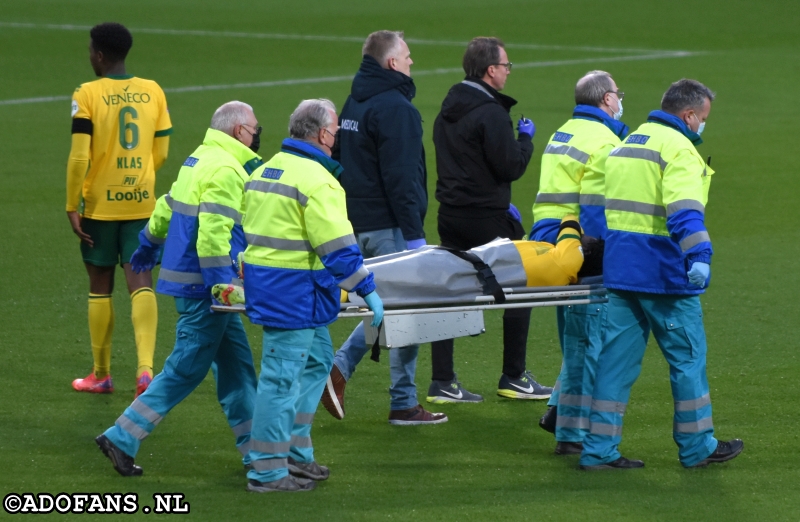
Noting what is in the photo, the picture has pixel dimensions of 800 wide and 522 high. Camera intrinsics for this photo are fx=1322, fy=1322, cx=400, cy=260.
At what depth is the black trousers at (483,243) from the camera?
8.09 meters

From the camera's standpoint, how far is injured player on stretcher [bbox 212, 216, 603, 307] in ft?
22.6

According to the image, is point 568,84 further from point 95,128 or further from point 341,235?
point 341,235

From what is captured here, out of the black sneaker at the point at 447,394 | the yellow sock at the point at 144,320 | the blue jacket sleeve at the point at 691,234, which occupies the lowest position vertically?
the black sneaker at the point at 447,394

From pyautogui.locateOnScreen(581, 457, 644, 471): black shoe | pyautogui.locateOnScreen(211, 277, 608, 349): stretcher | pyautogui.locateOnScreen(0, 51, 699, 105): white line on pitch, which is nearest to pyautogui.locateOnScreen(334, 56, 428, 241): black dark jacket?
pyautogui.locateOnScreen(211, 277, 608, 349): stretcher

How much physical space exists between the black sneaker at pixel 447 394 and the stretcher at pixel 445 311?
4.86ft

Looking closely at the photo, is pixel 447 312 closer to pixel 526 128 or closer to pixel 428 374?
pixel 526 128

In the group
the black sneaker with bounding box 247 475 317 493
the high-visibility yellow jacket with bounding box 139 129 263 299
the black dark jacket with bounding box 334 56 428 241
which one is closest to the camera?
the black sneaker with bounding box 247 475 317 493

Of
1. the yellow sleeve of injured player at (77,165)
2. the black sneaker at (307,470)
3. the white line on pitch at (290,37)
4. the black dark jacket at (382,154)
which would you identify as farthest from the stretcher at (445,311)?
the white line on pitch at (290,37)

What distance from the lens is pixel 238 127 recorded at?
6.85 m

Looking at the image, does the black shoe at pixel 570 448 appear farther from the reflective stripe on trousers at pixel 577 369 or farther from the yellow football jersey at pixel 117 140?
the yellow football jersey at pixel 117 140

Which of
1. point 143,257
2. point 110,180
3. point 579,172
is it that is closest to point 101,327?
point 110,180

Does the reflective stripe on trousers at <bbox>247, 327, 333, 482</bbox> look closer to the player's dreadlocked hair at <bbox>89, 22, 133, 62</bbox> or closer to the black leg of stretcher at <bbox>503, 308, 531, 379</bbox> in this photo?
the black leg of stretcher at <bbox>503, 308, 531, 379</bbox>

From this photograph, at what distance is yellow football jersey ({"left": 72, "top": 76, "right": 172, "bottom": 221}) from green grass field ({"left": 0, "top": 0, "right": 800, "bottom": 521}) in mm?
1208

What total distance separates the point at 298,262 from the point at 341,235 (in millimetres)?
280
